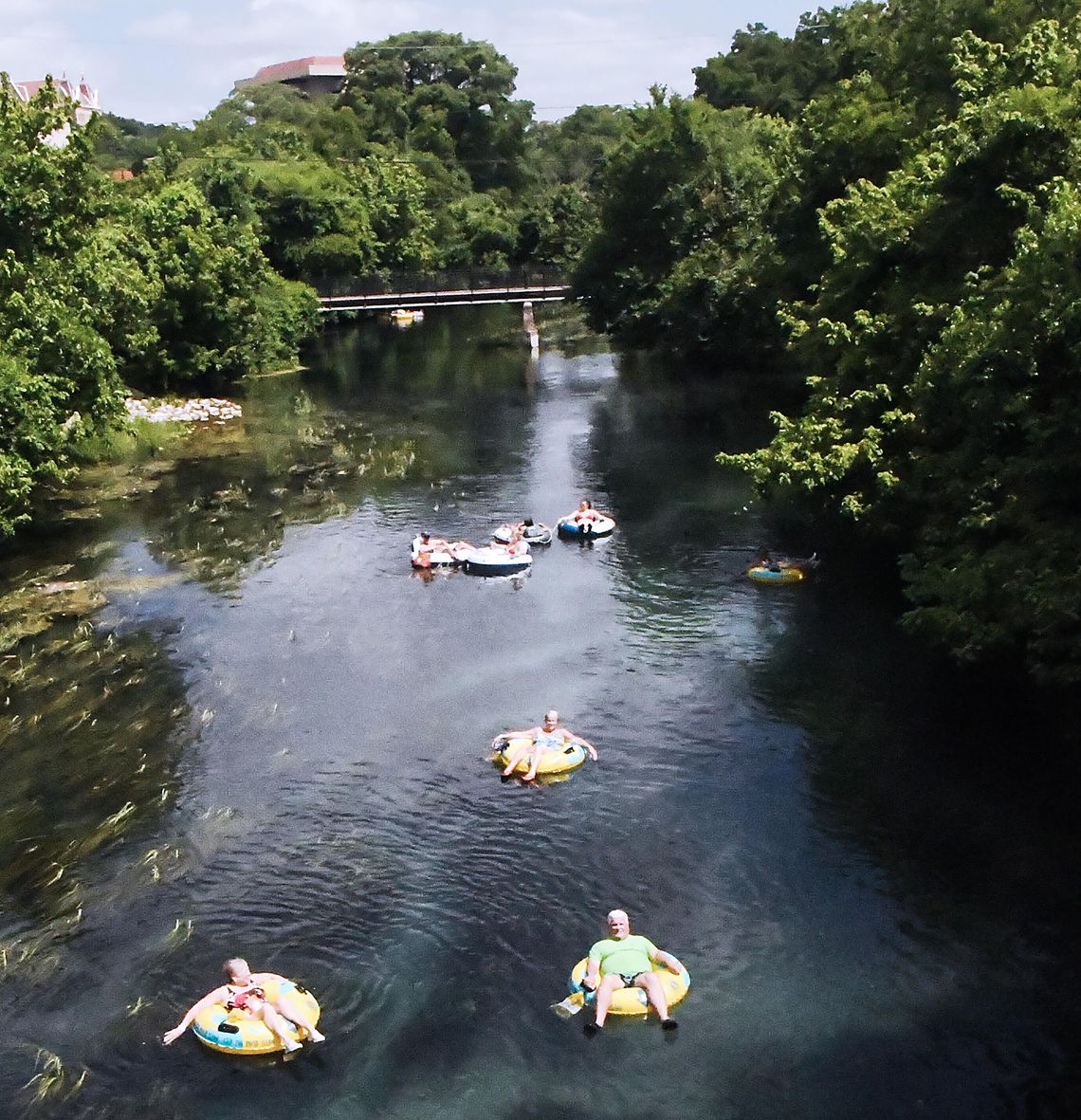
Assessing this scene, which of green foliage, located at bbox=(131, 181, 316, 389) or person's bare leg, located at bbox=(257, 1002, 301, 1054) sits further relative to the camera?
green foliage, located at bbox=(131, 181, 316, 389)

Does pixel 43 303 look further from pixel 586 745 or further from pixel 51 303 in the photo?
pixel 586 745

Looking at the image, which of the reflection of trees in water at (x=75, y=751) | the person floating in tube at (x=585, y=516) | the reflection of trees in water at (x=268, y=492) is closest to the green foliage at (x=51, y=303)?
the reflection of trees in water at (x=268, y=492)

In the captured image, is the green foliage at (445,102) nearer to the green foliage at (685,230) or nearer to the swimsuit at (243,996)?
the green foliage at (685,230)

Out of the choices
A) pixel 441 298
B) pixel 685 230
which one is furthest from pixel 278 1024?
pixel 441 298

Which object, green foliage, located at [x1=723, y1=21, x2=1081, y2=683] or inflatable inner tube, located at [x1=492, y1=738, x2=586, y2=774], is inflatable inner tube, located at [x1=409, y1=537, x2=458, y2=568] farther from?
inflatable inner tube, located at [x1=492, y1=738, x2=586, y2=774]

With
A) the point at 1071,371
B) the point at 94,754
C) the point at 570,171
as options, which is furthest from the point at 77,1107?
the point at 570,171

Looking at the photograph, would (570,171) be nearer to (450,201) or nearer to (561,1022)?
(450,201)

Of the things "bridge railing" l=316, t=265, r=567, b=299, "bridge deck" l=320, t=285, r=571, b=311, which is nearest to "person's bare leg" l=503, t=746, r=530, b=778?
"bridge deck" l=320, t=285, r=571, b=311
